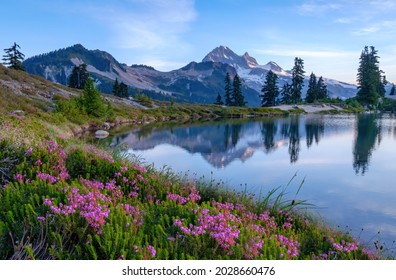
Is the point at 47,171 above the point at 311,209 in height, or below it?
above

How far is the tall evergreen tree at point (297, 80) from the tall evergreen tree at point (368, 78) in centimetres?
1992

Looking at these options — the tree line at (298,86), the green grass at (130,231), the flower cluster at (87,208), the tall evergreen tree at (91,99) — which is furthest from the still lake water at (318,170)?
the tree line at (298,86)

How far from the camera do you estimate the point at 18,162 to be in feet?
30.4

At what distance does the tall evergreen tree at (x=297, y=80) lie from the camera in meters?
126

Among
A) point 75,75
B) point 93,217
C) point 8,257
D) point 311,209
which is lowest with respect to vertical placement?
point 311,209

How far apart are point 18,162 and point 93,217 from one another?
513cm

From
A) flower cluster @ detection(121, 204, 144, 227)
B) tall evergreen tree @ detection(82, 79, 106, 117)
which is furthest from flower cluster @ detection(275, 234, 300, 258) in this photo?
tall evergreen tree @ detection(82, 79, 106, 117)

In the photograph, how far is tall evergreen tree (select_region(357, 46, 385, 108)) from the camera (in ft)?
388

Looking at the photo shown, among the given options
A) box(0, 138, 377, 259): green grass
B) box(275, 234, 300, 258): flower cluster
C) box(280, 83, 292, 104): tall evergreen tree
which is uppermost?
box(280, 83, 292, 104): tall evergreen tree

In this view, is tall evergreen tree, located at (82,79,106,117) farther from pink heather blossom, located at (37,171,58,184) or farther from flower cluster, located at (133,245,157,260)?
flower cluster, located at (133,245,157,260)

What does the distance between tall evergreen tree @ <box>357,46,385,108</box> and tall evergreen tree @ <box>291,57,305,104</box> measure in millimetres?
19915
